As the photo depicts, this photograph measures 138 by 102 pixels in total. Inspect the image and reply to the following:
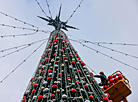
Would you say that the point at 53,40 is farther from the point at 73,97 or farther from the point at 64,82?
the point at 73,97

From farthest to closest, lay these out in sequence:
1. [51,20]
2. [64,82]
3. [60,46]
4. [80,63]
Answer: [51,20] < [60,46] < [80,63] < [64,82]

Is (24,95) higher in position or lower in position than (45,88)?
lower

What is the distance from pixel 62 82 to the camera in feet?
31.7

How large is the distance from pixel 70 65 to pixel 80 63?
1.16 metres

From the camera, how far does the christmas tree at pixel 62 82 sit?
8664 millimetres

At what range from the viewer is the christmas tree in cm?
866

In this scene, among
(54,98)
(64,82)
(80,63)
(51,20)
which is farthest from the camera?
(51,20)

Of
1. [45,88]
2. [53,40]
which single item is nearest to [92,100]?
[45,88]

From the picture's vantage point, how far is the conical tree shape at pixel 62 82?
340 inches

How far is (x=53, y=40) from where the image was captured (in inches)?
572

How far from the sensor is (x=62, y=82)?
31.7 feet

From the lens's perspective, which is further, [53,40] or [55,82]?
[53,40]

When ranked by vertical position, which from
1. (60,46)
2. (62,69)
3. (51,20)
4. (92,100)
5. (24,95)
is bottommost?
(24,95)

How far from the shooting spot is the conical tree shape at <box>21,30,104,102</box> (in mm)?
8648
